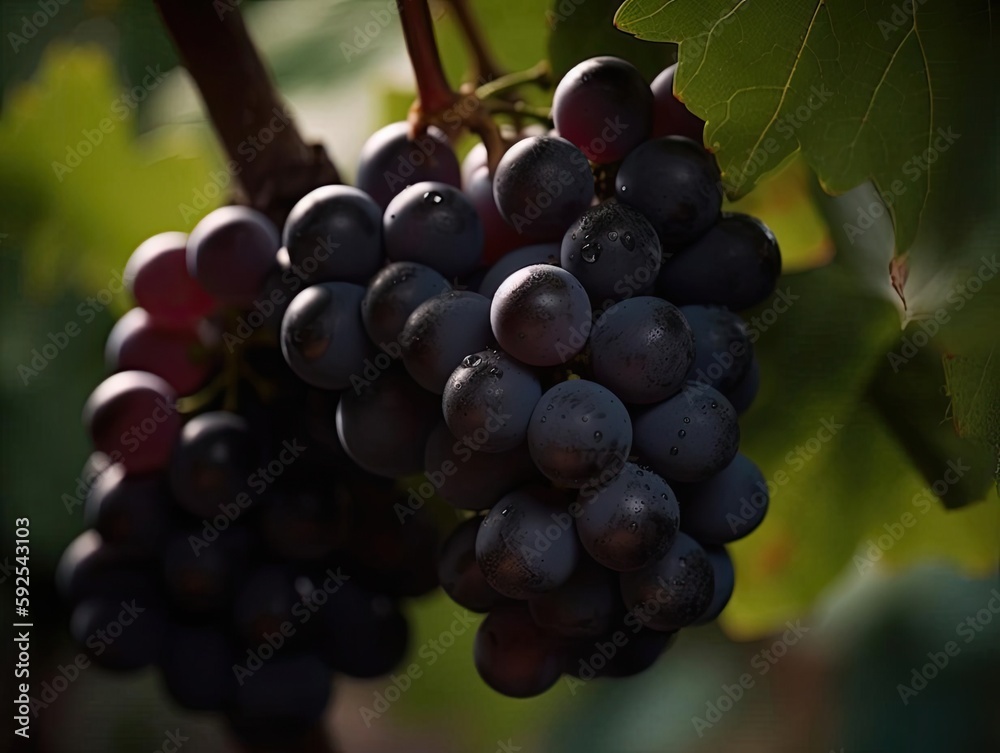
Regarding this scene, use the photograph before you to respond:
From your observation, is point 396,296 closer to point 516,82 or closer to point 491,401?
point 491,401

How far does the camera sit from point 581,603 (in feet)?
1.95

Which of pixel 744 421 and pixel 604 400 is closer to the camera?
pixel 604 400

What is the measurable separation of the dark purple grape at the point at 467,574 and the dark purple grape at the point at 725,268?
0.67 feet

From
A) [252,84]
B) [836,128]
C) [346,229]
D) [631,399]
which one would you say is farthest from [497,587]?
[252,84]

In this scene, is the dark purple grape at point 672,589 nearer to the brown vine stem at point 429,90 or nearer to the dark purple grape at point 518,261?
the dark purple grape at point 518,261

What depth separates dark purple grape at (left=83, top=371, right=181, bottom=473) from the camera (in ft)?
2.61

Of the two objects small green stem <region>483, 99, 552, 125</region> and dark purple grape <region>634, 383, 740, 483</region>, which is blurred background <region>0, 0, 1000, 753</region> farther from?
dark purple grape <region>634, 383, 740, 483</region>

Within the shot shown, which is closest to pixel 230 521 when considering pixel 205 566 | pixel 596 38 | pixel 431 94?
pixel 205 566

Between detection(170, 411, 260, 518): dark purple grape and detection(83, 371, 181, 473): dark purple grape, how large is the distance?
39 mm

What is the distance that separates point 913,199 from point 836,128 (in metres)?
0.07

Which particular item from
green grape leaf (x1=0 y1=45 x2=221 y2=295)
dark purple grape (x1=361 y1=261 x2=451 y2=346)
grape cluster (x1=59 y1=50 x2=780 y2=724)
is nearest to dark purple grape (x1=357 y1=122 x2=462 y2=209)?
grape cluster (x1=59 y1=50 x2=780 y2=724)

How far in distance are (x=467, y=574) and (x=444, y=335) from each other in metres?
0.16

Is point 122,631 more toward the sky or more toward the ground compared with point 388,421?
more toward the ground

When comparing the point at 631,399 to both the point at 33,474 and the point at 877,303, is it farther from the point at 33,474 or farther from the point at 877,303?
the point at 33,474
